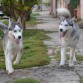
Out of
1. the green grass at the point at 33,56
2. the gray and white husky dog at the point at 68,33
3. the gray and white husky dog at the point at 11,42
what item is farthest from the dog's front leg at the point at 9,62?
the gray and white husky dog at the point at 68,33

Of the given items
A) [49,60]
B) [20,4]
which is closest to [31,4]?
[20,4]

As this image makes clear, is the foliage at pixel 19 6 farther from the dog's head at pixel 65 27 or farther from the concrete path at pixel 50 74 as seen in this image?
the dog's head at pixel 65 27

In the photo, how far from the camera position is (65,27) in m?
8.35

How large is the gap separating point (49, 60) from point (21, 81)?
8.92 feet

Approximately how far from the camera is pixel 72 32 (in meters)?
8.62

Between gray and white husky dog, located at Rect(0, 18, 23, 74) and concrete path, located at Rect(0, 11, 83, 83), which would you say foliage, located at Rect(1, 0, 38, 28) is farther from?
gray and white husky dog, located at Rect(0, 18, 23, 74)

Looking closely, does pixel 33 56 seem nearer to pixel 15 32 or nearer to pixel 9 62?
pixel 9 62

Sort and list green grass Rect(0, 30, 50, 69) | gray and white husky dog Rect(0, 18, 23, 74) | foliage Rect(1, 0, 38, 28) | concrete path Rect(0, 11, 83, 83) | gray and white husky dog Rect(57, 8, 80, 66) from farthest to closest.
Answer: foliage Rect(1, 0, 38, 28) → green grass Rect(0, 30, 50, 69) → gray and white husky dog Rect(57, 8, 80, 66) → gray and white husky dog Rect(0, 18, 23, 74) → concrete path Rect(0, 11, 83, 83)

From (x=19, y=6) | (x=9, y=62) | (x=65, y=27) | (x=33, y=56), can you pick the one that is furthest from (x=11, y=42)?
(x=19, y=6)

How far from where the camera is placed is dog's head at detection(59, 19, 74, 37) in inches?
328

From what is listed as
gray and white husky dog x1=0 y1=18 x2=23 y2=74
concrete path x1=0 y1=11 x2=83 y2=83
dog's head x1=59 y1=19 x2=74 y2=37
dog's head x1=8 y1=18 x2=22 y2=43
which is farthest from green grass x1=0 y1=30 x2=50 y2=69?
dog's head x1=59 y1=19 x2=74 y2=37

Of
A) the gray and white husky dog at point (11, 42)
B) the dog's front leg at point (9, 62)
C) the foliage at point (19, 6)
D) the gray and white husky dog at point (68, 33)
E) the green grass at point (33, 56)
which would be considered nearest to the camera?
the gray and white husky dog at point (11, 42)

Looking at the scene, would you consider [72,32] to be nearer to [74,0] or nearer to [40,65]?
[40,65]

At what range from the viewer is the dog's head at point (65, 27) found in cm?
A: 833
